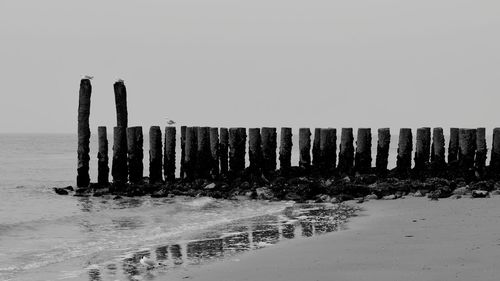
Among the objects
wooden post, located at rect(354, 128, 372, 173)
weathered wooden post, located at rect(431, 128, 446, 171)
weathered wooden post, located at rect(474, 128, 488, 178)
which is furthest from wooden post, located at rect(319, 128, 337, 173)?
weathered wooden post, located at rect(474, 128, 488, 178)

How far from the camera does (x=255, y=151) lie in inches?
766

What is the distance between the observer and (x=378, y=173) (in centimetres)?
1858

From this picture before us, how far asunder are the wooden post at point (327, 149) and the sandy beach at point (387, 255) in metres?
7.27

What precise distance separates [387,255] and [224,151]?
11.9 m

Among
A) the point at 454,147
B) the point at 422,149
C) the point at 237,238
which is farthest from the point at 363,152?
the point at 237,238

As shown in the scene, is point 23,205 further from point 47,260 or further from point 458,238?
point 458,238

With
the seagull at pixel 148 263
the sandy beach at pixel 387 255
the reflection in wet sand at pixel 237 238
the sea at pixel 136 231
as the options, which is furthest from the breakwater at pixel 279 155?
the seagull at pixel 148 263

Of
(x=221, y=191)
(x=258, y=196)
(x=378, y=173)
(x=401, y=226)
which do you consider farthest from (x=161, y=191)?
(x=401, y=226)

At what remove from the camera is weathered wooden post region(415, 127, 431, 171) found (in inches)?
727

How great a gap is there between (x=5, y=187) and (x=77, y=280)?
19692mm

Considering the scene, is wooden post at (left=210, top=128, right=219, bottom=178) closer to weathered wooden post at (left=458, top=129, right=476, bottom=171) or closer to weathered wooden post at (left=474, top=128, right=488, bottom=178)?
weathered wooden post at (left=458, top=129, right=476, bottom=171)

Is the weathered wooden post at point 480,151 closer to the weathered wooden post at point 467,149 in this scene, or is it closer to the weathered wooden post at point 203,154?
the weathered wooden post at point 467,149

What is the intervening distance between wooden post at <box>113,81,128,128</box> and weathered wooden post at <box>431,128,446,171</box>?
786 cm

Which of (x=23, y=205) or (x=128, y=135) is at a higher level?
(x=128, y=135)
